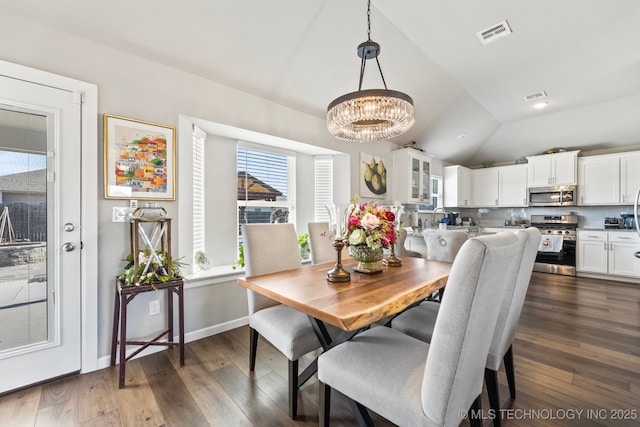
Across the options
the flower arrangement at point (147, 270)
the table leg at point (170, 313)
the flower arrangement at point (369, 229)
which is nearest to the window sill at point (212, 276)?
the table leg at point (170, 313)

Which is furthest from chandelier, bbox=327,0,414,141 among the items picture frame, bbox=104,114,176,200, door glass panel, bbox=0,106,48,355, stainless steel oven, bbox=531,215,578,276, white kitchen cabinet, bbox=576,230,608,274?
white kitchen cabinet, bbox=576,230,608,274

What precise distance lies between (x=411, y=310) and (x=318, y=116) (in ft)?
8.23

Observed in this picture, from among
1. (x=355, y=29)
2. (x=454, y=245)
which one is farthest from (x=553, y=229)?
(x=355, y=29)

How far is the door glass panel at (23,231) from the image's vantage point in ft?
5.61

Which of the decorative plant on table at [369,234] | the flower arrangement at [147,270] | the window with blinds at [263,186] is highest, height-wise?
the window with blinds at [263,186]

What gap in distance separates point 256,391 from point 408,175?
3816 mm

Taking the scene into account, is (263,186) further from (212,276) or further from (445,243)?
(445,243)

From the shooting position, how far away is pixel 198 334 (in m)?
2.47

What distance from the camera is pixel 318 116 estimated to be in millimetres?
3424

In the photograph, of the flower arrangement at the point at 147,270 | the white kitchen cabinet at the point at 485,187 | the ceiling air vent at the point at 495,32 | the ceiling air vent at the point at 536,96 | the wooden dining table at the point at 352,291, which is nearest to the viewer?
the wooden dining table at the point at 352,291

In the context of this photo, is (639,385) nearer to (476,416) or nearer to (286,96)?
(476,416)

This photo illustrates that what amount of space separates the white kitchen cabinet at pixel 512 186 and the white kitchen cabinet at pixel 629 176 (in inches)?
53.1

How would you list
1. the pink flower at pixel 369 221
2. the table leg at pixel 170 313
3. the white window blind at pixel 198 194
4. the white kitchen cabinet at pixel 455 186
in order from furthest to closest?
the white kitchen cabinet at pixel 455 186, the white window blind at pixel 198 194, the table leg at pixel 170 313, the pink flower at pixel 369 221

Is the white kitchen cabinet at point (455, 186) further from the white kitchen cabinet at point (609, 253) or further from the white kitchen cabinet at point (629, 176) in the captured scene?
the white kitchen cabinet at point (629, 176)
